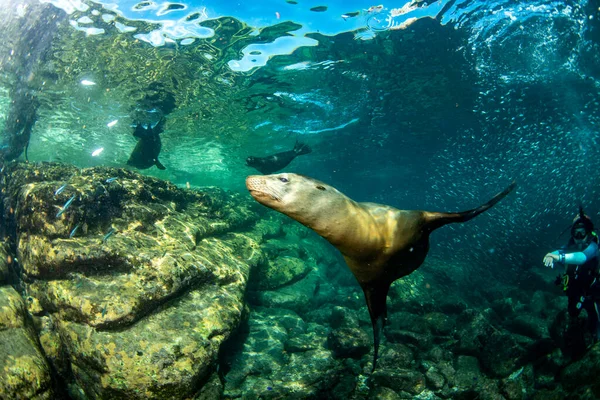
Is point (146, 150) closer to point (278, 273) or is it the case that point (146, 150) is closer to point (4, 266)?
point (4, 266)

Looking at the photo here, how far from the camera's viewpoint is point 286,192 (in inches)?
85.2

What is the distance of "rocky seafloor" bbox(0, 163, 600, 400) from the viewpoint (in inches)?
171

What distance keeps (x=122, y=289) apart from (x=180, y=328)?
4.02 feet

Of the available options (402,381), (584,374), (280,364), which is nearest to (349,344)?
(402,381)

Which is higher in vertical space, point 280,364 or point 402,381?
point 402,381

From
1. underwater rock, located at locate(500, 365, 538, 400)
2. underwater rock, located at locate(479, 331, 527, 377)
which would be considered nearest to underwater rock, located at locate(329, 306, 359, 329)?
underwater rock, located at locate(479, 331, 527, 377)

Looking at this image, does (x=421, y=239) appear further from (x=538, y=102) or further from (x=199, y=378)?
(x=538, y=102)

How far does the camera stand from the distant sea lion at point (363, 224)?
2.18 meters

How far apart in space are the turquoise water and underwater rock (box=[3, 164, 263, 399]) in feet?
21.8

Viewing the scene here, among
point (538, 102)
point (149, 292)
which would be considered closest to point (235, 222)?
point (149, 292)

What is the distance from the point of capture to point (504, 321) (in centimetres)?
975

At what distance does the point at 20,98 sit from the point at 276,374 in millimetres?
18736

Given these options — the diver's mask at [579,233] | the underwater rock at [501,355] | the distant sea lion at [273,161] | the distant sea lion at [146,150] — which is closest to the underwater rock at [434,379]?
the underwater rock at [501,355]

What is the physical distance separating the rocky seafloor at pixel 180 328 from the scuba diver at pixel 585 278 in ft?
2.23
